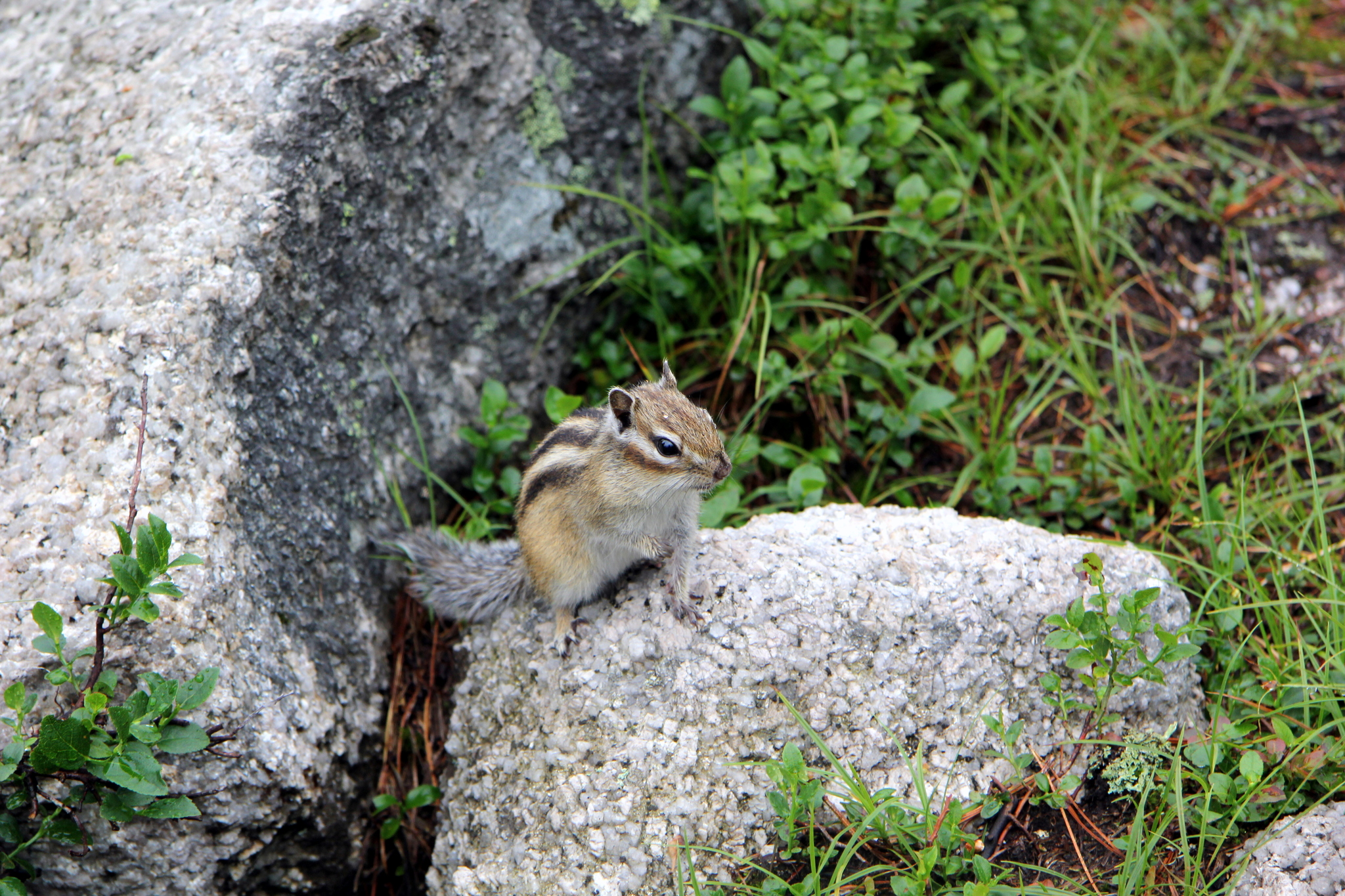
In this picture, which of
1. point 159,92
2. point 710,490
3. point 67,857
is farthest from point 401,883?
point 159,92

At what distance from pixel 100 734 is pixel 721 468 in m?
1.93

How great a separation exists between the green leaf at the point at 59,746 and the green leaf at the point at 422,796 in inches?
43.7

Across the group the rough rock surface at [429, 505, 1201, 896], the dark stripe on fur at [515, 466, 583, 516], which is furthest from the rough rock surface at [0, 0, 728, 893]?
the dark stripe on fur at [515, 466, 583, 516]

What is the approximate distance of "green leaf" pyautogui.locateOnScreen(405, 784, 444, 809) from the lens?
3406 millimetres

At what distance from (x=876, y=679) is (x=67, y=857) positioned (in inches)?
95.0

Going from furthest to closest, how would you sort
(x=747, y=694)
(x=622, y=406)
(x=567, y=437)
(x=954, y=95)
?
1. (x=954, y=95)
2. (x=567, y=437)
3. (x=622, y=406)
4. (x=747, y=694)

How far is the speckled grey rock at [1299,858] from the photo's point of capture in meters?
2.68

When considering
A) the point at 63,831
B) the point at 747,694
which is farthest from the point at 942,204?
the point at 63,831

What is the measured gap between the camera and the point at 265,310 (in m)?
3.37

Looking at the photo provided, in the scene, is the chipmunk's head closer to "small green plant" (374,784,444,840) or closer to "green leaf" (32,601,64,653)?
"small green plant" (374,784,444,840)

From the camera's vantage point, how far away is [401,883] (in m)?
3.46

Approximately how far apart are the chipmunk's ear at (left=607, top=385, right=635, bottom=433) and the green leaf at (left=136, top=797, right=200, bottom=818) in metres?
1.69

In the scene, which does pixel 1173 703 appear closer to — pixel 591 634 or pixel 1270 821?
pixel 1270 821

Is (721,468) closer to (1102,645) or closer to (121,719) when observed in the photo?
(1102,645)
